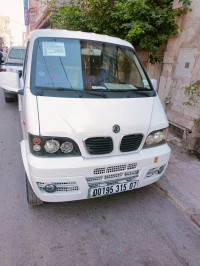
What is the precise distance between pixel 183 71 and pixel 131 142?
10.2ft

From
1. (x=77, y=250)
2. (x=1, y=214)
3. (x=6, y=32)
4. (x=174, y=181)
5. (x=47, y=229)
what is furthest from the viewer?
(x=6, y=32)

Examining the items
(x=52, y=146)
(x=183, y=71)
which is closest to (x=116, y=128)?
(x=52, y=146)

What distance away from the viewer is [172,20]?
174 inches

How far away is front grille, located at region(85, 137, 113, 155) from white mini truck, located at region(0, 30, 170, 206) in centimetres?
1

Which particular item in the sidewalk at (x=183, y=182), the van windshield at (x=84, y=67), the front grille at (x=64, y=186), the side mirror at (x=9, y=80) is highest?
the van windshield at (x=84, y=67)

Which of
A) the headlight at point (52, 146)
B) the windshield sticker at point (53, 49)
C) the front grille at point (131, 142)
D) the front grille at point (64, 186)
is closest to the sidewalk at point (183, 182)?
the front grille at point (131, 142)

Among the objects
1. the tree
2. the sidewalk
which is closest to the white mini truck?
the sidewalk

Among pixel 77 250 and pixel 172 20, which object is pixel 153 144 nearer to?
pixel 77 250

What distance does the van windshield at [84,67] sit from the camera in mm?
2516

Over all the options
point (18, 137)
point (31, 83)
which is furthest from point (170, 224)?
point (18, 137)

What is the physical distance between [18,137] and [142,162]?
342 cm

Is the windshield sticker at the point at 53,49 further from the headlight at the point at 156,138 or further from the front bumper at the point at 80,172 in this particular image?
the headlight at the point at 156,138

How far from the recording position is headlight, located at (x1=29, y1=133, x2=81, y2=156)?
2.03m

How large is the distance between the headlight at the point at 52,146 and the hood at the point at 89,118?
6 centimetres
